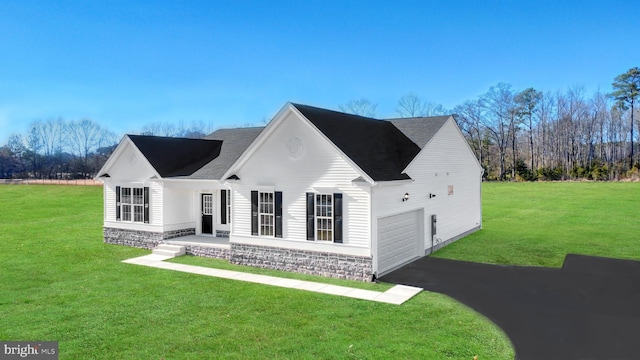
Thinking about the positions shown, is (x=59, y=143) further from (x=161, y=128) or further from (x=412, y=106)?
(x=412, y=106)

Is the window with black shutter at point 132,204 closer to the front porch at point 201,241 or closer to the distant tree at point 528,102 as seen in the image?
the front porch at point 201,241

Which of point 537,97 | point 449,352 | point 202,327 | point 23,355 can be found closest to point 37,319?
point 23,355

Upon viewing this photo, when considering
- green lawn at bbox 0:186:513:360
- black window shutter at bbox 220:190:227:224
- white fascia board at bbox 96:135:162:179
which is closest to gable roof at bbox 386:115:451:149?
green lawn at bbox 0:186:513:360

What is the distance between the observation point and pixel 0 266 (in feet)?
51.0

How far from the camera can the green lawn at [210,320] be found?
26.2 feet

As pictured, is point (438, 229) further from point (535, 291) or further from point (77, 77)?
point (77, 77)

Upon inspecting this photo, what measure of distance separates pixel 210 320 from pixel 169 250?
8.58 metres

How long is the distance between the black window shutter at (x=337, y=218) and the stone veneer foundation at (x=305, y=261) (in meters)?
0.60

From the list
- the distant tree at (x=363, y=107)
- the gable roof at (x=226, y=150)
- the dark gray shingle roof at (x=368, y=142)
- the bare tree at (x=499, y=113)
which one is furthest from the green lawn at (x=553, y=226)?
the distant tree at (x=363, y=107)

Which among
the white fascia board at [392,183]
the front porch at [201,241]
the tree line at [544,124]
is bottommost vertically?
the front porch at [201,241]

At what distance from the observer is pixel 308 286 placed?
1248 centimetres

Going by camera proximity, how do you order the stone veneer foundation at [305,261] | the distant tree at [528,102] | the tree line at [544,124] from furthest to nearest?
the distant tree at [528,102] < the tree line at [544,124] < the stone veneer foundation at [305,261]

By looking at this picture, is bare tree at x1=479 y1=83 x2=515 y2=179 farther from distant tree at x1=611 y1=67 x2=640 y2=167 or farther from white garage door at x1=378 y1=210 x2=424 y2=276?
white garage door at x1=378 y1=210 x2=424 y2=276

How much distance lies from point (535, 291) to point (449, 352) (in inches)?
220
